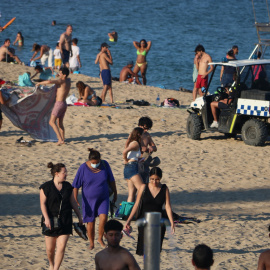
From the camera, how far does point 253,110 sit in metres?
13.6

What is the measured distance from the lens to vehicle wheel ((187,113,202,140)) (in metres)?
14.5

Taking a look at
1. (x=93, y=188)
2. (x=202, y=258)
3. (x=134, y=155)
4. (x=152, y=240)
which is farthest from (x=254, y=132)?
(x=152, y=240)

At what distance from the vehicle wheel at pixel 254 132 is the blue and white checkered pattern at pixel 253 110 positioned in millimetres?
Answer: 196

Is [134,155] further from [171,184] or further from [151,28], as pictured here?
[151,28]

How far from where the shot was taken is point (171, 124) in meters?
16.4

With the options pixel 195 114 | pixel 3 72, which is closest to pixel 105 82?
pixel 195 114

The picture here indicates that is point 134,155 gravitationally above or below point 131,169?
above

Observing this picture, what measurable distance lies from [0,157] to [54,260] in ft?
19.0

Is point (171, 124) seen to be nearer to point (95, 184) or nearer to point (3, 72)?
point (3, 72)

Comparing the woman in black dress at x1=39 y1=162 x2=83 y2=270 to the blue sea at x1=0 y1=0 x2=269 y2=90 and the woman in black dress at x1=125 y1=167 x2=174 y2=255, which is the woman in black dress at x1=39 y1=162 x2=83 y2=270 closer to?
the woman in black dress at x1=125 y1=167 x2=174 y2=255

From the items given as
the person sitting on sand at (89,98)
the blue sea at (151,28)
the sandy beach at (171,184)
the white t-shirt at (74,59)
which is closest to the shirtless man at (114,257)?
the sandy beach at (171,184)

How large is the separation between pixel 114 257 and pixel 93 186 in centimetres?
246

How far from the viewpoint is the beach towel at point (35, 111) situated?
13.9 m

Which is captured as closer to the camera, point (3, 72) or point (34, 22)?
point (3, 72)
